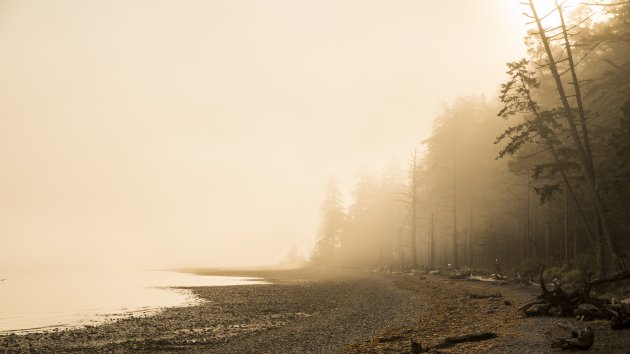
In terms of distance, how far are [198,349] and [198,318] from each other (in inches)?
257

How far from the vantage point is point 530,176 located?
35.2 metres

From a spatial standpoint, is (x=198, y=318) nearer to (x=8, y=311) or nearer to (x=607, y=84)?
(x=8, y=311)

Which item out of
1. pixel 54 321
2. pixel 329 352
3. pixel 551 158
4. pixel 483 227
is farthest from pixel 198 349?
pixel 483 227

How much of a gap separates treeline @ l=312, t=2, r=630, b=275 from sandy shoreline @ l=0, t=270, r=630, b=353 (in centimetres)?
500

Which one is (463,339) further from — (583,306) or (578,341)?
(583,306)

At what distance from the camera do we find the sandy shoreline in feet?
38.0

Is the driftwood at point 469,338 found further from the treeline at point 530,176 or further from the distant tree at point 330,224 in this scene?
the distant tree at point 330,224

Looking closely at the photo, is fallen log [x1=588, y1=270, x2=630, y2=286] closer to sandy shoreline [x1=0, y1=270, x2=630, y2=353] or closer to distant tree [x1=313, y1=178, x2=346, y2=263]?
sandy shoreline [x1=0, y1=270, x2=630, y2=353]

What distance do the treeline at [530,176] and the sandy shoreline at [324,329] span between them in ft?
16.4

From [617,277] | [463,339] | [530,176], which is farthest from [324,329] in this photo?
[530,176]

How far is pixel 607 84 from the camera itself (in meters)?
20.1

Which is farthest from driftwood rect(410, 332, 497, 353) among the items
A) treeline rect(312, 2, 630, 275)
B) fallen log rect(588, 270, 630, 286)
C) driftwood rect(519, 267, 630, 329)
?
treeline rect(312, 2, 630, 275)

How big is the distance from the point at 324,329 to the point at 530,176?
27423 millimetres

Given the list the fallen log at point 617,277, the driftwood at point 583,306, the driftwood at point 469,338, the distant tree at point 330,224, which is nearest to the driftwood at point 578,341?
the driftwood at point 469,338
